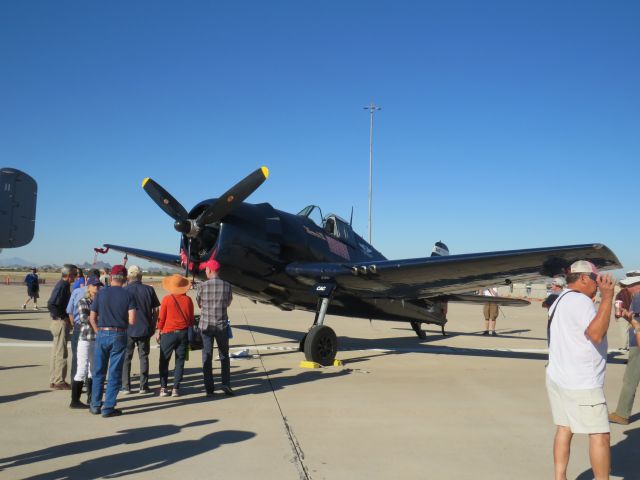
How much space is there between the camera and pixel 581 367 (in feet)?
11.0

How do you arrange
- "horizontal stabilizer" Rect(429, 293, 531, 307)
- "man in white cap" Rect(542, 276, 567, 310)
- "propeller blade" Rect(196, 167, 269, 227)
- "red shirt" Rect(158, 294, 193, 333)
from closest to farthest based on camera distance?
1. "man in white cap" Rect(542, 276, 567, 310)
2. "red shirt" Rect(158, 294, 193, 333)
3. "propeller blade" Rect(196, 167, 269, 227)
4. "horizontal stabilizer" Rect(429, 293, 531, 307)

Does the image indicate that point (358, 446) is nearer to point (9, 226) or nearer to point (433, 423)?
point (433, 423)

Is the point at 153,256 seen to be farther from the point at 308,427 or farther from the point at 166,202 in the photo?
the point at 308,427

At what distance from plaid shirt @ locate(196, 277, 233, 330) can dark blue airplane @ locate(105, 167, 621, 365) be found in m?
1.82

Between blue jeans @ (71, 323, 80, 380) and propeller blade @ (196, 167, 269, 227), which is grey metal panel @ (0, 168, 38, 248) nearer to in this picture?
propeller blade @ (196, 167, 269, 227)

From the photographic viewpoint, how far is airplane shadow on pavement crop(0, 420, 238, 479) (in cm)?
384

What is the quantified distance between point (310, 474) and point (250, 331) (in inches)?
450

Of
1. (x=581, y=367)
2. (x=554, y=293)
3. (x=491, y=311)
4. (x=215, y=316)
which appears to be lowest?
(x=491, y=311)

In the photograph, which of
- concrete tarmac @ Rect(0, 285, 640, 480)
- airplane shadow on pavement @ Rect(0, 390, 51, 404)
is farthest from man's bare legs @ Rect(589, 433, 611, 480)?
airplane shadow on pavement @ Rect(0, 390, 51, 404)

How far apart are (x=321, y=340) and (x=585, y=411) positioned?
6.19 m

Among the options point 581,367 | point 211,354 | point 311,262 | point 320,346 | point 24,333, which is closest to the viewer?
point 581,367

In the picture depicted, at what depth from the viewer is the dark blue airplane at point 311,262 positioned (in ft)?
28.4

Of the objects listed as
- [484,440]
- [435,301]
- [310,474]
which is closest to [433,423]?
[484,440]

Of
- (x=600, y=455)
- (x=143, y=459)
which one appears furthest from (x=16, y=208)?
(x=600, y=455)
